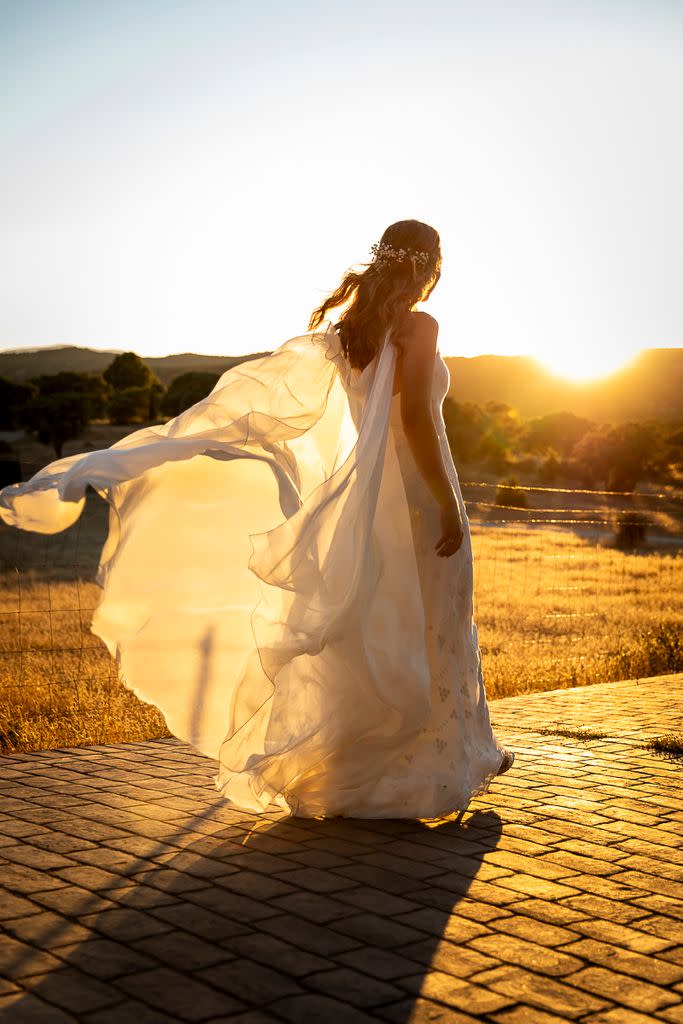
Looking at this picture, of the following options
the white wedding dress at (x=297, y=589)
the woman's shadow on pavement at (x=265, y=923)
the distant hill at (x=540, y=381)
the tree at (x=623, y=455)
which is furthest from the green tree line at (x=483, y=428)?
the woman's shadow on pavement at (x=265, y=923)

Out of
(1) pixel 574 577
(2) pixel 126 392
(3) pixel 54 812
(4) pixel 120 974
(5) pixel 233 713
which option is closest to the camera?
(4) pixel 120 974

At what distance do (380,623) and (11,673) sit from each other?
5.43 m

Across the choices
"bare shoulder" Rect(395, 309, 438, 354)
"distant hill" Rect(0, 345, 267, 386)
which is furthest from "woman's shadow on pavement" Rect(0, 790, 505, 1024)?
"distant hill" Rect(0, 345, 267, 386)

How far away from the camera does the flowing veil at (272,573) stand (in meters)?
4.78

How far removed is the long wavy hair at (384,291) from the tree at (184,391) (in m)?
55.6

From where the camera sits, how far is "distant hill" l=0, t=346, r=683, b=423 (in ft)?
307

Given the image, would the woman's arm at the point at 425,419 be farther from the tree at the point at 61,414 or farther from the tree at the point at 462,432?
the tree at the point at 462,432

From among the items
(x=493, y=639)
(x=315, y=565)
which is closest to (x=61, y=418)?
(x=493, y=639)

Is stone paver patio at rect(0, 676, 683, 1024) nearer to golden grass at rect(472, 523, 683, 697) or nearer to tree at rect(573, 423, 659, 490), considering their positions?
golden grass at rect(472, 523, 683, 697)

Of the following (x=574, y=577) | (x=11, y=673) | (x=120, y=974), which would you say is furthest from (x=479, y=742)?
(x=574, y=577)

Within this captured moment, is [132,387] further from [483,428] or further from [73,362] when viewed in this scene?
[73,362]

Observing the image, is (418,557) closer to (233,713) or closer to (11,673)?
(233,713)

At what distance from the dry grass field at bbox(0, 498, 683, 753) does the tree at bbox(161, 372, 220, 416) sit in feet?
116

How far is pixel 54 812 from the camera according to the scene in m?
5.17
